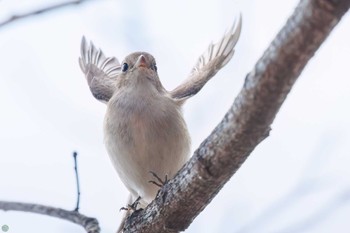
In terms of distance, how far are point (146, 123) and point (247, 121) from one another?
1.94m

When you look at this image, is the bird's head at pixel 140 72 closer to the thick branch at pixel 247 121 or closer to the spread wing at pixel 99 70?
the spread wing at pixel 99 70

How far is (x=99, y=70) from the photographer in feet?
20.6

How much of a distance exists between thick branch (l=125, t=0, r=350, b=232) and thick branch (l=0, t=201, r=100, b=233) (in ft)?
0.74

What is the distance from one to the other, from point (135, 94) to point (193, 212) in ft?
5.75

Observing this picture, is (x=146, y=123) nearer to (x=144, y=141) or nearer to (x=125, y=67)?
(x=144, y=141)

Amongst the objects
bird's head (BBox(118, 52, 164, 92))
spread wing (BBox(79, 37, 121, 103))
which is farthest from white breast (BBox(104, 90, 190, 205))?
spread wing (BBox(79, 37, 121, 103))

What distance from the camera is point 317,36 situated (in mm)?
2033

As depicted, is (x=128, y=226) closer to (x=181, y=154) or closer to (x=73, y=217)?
(x=73, y=217)

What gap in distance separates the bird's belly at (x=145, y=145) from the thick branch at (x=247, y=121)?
955 mm

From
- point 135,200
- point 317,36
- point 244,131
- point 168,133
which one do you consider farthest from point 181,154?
point 317,36

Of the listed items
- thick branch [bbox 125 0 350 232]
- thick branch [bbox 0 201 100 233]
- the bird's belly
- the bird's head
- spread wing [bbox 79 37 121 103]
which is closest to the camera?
thick branch [bbox 125 0 350 232]

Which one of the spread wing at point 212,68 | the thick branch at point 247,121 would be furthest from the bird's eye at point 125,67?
the thick branch at point 247,121

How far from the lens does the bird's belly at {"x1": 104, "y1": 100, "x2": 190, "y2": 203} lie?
417cm

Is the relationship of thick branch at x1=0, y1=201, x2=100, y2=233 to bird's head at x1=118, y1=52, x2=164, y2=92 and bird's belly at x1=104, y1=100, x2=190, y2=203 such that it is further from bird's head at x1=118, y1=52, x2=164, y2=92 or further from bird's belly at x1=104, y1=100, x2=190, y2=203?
bird's head at x1=118, y1=52, x2=164, y2=92
